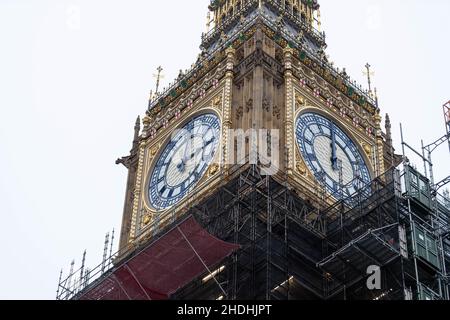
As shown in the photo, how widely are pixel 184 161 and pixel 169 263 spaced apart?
24.4ft

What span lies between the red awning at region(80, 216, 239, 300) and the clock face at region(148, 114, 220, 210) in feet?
15.8

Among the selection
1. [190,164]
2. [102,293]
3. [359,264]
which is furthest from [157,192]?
[359,264]

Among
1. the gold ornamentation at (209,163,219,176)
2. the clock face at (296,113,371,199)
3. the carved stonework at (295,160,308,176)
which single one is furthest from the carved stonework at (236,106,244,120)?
the carved stonework at (295,160,308,176)

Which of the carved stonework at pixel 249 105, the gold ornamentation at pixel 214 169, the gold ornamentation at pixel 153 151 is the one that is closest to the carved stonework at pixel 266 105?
the carved stonework at pixel 249 105

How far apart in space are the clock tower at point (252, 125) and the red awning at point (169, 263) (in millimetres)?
3504

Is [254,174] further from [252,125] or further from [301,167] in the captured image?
[252,125]

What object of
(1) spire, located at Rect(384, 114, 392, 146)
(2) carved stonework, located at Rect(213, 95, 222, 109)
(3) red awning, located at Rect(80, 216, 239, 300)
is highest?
(1) spire, located at Rect(384, 114, 392, 146)

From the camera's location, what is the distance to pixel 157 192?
46844 mm

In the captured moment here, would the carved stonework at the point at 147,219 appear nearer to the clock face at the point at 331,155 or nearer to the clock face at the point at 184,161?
the clock face at the point at 184,161

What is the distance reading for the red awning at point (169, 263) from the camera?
3931 cm

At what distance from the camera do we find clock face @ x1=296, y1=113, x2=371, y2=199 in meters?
44.9

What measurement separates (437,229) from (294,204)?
5.08 m

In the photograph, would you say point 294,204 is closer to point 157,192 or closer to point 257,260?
point 257,260

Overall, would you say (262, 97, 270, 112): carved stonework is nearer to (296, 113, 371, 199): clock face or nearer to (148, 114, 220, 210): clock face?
(296, 113, 371, 199): clock face
